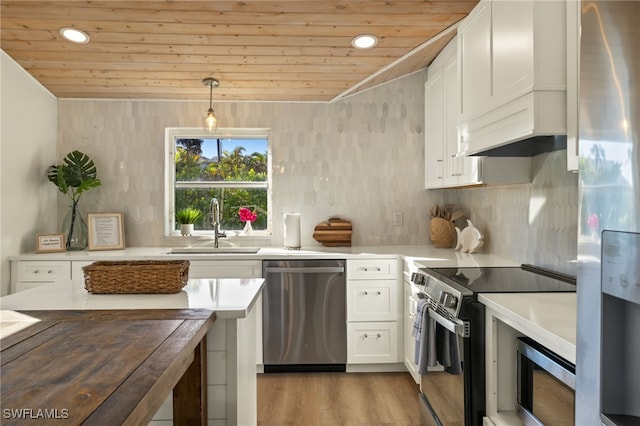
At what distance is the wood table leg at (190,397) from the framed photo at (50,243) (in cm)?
261

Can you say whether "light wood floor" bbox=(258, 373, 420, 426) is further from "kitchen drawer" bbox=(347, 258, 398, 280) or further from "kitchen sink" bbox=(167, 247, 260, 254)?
"kitchen sink" bbox=(167, 247, 260, 254)

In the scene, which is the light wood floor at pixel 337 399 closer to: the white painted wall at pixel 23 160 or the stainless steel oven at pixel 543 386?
the stainless steel oven at pixel 543 386

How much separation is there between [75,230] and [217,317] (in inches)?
110

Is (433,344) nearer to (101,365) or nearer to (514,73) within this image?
(514,73)

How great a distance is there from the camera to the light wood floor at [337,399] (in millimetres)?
2611

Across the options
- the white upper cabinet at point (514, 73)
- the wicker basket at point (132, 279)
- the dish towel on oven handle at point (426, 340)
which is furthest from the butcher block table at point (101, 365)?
the white upper cabinet at point (514, 73)

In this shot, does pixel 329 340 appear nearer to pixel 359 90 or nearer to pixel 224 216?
pixel 224 216

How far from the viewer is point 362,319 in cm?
328

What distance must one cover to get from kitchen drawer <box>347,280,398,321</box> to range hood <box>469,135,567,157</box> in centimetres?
128

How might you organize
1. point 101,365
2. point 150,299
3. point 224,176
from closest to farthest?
point 101,365
point 150,299
point 224,176

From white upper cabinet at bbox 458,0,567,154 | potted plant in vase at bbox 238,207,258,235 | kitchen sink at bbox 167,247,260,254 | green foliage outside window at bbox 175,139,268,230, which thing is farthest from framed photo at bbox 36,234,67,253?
white upper cabinet at bbox 458,0,567,154

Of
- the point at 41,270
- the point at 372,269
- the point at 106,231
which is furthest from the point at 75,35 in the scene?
the point at 372,269

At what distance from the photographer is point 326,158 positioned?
3902 millimetres

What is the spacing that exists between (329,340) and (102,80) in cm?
274
